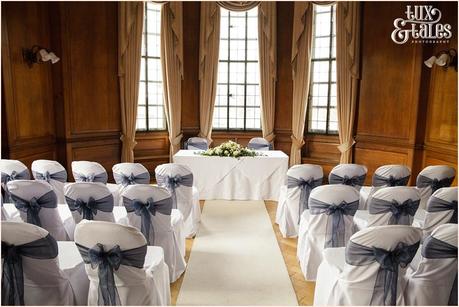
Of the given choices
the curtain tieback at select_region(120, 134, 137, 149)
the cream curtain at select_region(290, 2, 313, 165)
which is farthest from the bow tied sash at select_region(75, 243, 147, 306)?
the cream curtain at select_region(290, 2, 313, 165)

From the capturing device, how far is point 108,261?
7.93ft

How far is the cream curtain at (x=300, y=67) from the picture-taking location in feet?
26.6

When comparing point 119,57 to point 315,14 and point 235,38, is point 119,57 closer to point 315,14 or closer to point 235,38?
point 235,38

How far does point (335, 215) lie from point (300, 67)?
17.4ft

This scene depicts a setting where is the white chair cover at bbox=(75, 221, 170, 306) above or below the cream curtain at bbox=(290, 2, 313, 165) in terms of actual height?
below

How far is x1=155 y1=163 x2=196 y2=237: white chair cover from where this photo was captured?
4719mm

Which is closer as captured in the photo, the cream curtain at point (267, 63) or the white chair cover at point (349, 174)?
the white chair cover at point (349, 174)

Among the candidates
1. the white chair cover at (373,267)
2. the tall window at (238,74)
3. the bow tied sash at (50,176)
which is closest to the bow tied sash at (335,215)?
the white chair cover at (373,267)

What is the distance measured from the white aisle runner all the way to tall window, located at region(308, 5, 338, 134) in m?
3.63

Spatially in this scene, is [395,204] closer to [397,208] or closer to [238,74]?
[397,208]

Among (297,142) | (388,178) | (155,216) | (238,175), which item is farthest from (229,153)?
(155,216)

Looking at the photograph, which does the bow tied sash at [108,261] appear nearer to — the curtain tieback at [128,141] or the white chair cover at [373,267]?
the white chair cover at [373,267]

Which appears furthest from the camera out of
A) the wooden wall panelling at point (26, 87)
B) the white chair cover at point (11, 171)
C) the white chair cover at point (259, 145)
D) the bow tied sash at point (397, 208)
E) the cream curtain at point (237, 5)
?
the cream curtain at point (237, 5)

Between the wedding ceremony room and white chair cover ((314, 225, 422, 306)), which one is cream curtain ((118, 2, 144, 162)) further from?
white chair cover ((314, 225, 422, 306))
